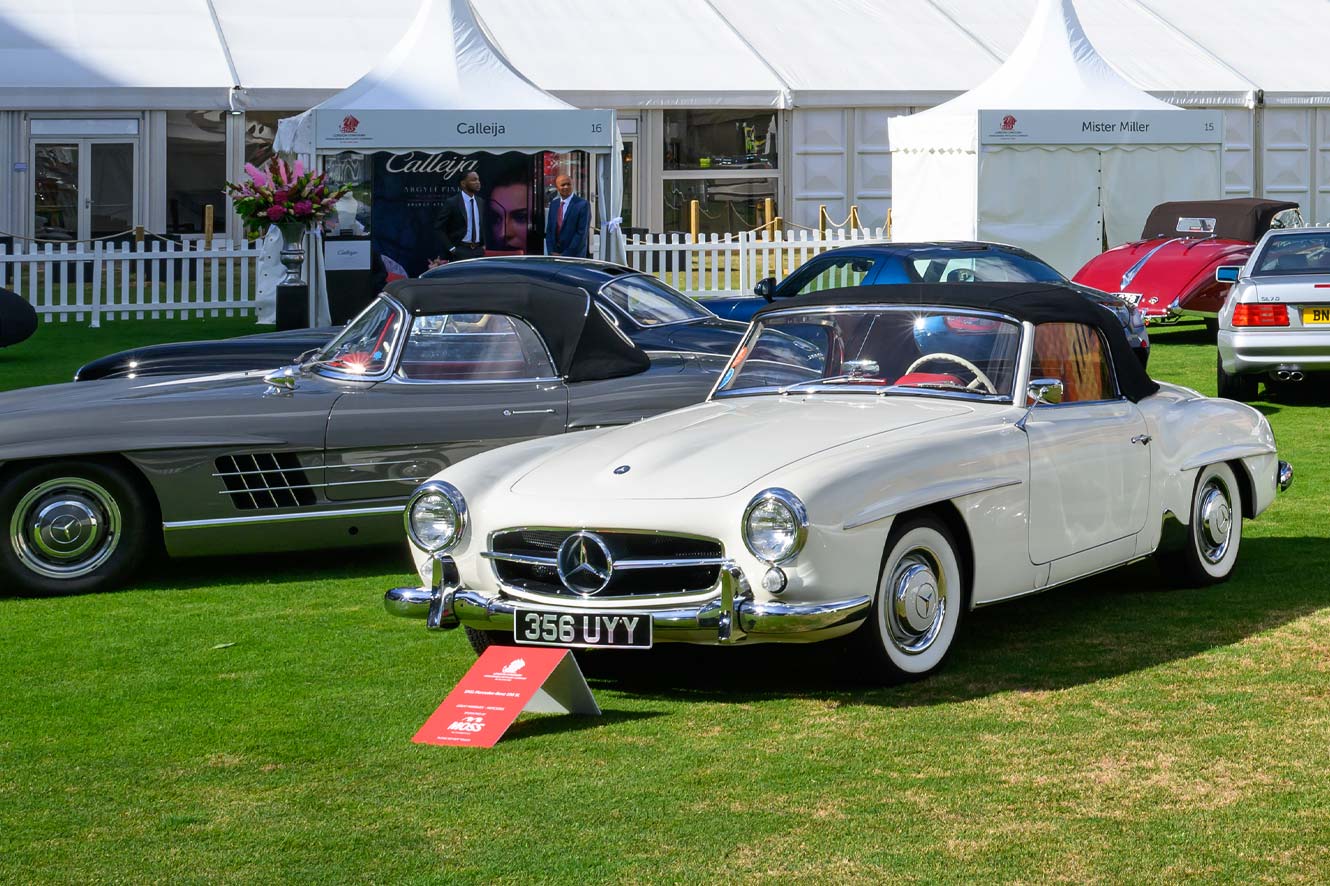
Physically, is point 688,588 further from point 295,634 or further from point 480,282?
point 480,282

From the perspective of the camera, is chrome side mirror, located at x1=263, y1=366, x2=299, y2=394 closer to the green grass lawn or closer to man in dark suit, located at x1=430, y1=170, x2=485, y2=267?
the green grass lawn

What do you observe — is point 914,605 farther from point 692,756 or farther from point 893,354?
point 893,354

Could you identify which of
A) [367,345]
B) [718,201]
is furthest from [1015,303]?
[718,201]

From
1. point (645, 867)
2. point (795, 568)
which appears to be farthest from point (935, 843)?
point (795, 568)

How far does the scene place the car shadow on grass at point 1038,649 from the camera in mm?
5965

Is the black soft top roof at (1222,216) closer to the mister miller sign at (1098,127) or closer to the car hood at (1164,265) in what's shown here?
the car hood at (1164,265)

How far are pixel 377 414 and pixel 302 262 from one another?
13.3m

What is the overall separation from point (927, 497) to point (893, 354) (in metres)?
1.15

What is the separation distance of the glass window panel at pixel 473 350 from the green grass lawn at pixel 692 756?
4.60ft

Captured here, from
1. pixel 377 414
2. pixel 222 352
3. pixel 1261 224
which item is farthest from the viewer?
pixel 1261 224

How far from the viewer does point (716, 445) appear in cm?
612

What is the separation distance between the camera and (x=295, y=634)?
7.00 metres

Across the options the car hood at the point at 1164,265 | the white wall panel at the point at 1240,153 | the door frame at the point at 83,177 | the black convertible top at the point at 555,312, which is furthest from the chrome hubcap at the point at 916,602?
the white wall panel at the point at 1240,153

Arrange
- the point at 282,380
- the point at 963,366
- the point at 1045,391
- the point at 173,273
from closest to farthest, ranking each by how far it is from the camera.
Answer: the point at 1045,391 → the point at 963,366 → the point at 282,380 → the point at 173,273
